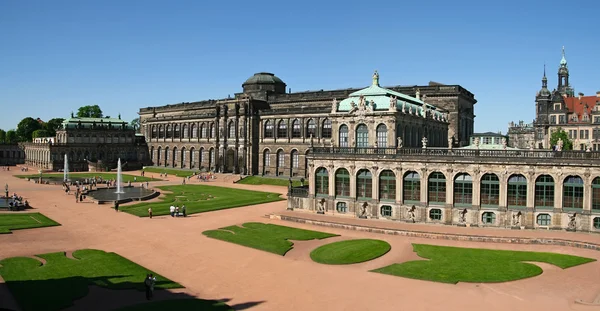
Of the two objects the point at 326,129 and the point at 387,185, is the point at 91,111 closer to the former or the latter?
the point at 326,129

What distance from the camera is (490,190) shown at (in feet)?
154

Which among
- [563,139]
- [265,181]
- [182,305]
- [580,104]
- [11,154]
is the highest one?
[580,104]

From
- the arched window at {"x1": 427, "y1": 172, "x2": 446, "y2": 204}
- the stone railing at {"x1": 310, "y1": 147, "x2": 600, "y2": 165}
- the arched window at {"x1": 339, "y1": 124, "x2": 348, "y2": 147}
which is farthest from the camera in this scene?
the arched window at {"x1": 339, "y1": 124, "x2": 348, "y2": 147}

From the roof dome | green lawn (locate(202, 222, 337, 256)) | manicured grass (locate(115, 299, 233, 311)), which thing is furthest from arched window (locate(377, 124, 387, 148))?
the roof dome

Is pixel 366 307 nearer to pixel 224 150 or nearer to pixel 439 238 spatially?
pixel 439 238

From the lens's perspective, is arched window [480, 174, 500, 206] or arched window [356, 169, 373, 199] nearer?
arched window [480, 174, 500, 206]

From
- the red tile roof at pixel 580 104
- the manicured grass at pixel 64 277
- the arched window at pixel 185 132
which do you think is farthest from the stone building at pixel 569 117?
the manicured grass at pixel 64 277

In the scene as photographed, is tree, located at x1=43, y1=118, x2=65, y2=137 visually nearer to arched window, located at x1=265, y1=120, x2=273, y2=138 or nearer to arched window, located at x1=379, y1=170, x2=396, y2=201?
arched window, located at x1=265, y1=120, x2=273, y2=138

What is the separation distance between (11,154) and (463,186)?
15547 cm

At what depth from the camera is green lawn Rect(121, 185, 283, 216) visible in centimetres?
5916

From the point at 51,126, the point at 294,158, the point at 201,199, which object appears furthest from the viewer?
the point at 51,126

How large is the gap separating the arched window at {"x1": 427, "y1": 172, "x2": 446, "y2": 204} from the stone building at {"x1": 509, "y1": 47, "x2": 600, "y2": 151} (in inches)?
2448

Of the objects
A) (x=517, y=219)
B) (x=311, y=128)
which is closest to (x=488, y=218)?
(x=517, y=219)

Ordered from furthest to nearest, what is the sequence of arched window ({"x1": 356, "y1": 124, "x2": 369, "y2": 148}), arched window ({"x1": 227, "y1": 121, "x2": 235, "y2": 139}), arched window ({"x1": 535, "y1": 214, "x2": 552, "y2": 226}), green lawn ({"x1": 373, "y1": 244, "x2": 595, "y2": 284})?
arched window ({"x1": 227, "y1": 121, "x2": 235, "y2": 139}) < arched window ({"x1": 356, "y1": 124, "x2": 369, "y2": 148}) < arched window ({"x1": 535, "y1": 214, "x2": 552, "y2": 226}) < green lawn ({"x1": 373, "y1": 244, "x2": 595, "y2": 284})
